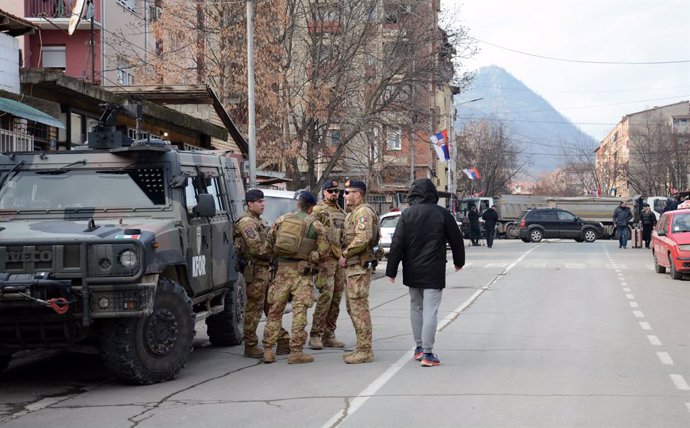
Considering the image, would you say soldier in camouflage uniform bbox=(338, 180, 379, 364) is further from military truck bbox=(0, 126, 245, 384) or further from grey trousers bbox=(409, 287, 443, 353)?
military truck bbox=(0, 126, 245, 384)

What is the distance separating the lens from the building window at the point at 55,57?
35.1 meters

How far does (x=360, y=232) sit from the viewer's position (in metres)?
10.1

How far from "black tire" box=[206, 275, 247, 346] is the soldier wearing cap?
101 centimetres

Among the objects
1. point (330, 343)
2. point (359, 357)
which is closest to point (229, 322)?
point (330, 343)

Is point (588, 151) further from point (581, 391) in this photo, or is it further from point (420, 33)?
point (581, 391)

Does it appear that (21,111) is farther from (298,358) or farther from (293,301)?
(298,358)

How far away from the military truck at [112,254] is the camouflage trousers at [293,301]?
74 cm

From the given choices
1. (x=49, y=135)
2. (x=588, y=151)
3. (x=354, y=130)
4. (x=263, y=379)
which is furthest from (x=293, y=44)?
(x=588, y=151)

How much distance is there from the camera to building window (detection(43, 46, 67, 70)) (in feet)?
115

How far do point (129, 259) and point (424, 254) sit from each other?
3.14 metres

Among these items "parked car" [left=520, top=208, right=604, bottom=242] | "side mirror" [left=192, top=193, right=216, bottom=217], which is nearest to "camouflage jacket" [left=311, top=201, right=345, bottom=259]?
"side mirror" [left=192, top=193, right=216, bottom=217]

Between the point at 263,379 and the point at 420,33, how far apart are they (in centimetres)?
2725

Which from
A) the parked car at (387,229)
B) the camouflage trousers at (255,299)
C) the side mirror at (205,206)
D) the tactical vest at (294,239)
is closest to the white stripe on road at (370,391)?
the tactical vest at (294,239)

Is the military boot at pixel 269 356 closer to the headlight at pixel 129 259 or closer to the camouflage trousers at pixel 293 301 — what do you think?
the camouflage trousers at pixel 293 301
